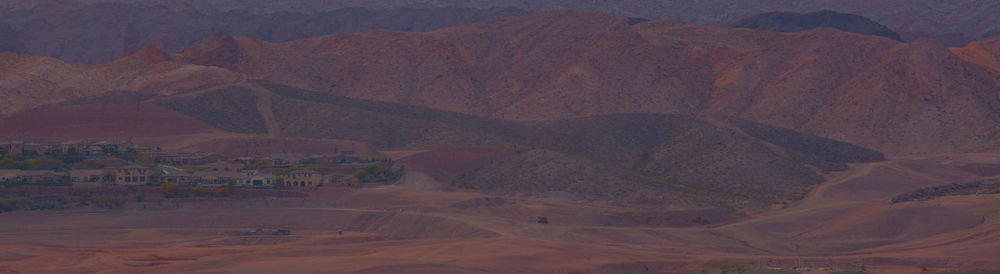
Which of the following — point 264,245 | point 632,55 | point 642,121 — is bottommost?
point 264,245

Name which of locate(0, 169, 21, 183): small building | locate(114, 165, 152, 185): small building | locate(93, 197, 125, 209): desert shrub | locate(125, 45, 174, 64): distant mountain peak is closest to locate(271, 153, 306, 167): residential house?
locate(114, 165, 152, 185): small building

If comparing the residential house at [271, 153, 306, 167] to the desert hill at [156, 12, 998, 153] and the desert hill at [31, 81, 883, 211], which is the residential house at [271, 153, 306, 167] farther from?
the desert hill at [156, 12, 998, 153]

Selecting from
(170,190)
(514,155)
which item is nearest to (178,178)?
(170,190)

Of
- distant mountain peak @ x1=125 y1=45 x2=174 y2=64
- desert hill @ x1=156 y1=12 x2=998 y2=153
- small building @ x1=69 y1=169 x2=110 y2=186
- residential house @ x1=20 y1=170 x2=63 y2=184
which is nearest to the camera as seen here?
residential house @ x1=20 y1=170 x2=63 y2=184

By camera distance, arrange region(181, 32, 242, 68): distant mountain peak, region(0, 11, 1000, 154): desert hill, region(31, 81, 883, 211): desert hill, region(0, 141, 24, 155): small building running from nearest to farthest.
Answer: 1. region(0, 141, 24, 155): small building
2. region(31, 81, 883, 211): desert hill
3. region(0, 11, 1000, 154): desert hill
4. region(181, 32, 242, 68): distant mountain peak

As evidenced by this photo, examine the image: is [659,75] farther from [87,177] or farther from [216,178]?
[87,177]

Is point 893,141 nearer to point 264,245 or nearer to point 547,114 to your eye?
point 547,114

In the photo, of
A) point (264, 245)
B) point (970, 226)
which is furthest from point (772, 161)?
point (264, 245)
